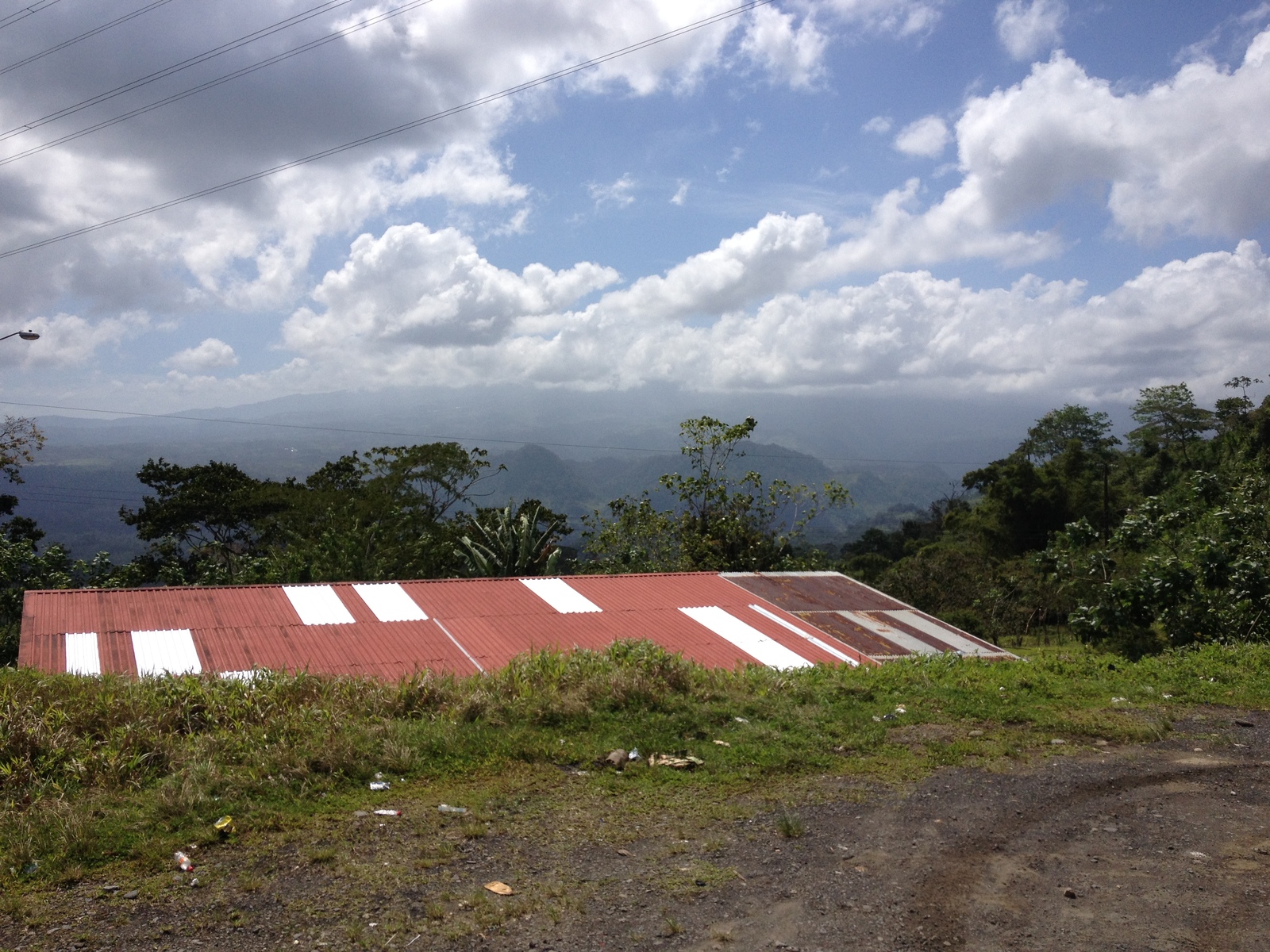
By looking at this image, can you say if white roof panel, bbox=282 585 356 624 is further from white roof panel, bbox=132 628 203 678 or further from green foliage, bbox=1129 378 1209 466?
green foliage, bbox=1129 378 1209 466

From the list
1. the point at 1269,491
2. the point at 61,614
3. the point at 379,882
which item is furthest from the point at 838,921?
the point at 1269,491

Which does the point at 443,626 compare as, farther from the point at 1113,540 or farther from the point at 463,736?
the point at 1113,540

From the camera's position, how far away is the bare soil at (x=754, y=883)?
4199 mm

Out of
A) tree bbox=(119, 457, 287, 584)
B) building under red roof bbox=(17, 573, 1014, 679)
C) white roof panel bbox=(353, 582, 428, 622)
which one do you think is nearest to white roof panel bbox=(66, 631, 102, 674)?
building under red roof bbox=(17, 573, 1014, 679)

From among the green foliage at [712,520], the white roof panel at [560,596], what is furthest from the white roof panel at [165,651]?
the green foliage at [712,520]

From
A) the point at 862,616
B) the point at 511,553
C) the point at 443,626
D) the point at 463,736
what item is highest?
the point at 463,736

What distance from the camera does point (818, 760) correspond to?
679 cm

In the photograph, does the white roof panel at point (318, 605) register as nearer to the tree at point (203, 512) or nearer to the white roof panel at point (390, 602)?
the white roof panel at point (390, 602)

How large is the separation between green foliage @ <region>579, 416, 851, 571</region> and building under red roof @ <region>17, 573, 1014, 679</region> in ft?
36.9

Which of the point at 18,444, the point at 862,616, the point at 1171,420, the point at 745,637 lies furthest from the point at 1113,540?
the point at 1171,420

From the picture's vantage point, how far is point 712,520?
99.4ft

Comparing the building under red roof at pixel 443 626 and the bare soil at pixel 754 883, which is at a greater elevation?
the bare soil at pixel 754 883

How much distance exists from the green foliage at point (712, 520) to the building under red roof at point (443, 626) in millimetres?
11254

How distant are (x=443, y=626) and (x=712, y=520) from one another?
17.3 metres
